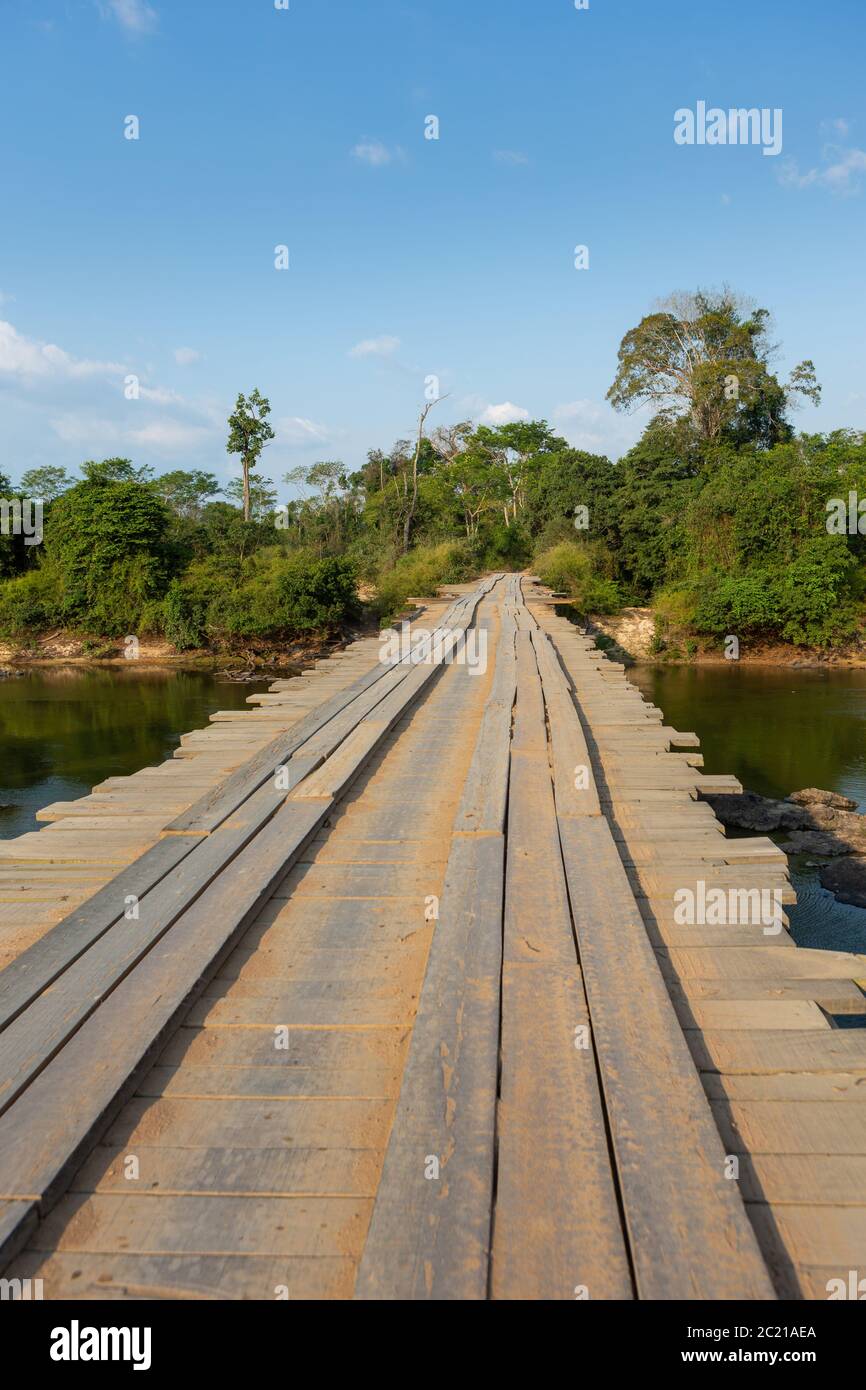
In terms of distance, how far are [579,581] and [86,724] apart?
13.5 meters

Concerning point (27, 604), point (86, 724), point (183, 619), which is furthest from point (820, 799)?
point (27, 604)

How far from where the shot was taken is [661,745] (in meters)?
5.16

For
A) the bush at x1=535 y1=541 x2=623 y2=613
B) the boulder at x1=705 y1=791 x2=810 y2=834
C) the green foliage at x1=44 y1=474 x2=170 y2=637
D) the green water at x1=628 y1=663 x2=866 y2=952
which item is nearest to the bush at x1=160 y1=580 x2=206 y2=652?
the green foliage at x1=44 y1=474 x2=170 y2=637

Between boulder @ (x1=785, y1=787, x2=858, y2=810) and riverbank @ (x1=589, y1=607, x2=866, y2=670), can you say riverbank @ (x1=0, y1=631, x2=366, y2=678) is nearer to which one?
riverbank @ (x1=589, y1=607, x2=866, y2=670)

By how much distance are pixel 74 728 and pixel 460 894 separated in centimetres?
1395

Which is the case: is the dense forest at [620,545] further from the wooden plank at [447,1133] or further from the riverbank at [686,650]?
the wooden plank at [447,1133]

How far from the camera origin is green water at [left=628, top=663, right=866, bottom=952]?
792 centimetres

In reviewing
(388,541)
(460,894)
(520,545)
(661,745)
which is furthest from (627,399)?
(460,894)

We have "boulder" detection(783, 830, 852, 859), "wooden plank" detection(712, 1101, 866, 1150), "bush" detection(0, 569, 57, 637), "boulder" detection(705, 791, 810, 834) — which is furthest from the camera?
"bush" detection(0, 569, 57, 637)

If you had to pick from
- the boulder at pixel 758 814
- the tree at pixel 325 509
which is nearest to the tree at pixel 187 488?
the tree at pixel 325 509

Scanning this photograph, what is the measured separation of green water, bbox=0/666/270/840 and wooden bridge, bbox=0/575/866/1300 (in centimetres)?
756

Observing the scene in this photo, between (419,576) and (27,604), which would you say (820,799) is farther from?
(27,604)

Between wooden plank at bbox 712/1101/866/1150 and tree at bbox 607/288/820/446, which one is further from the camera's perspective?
tree at bbox 607/288/820/446
